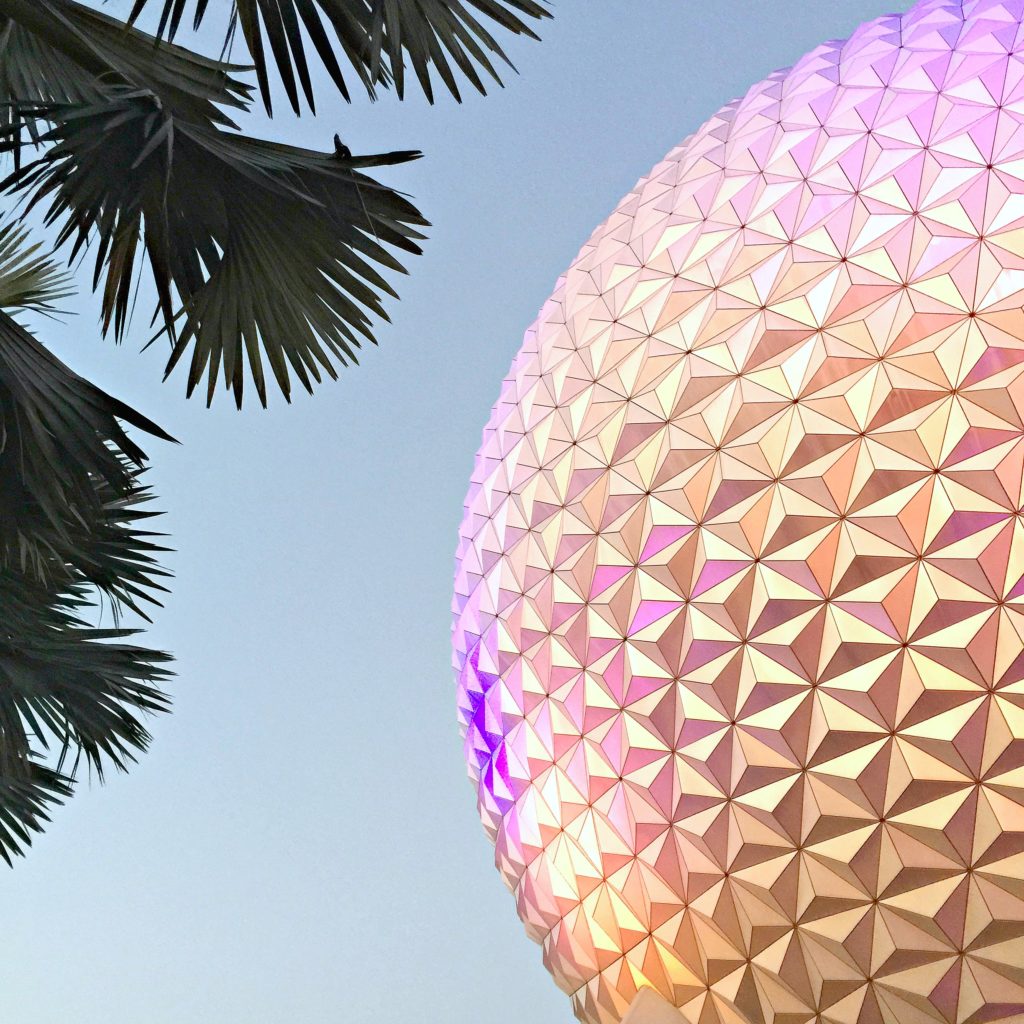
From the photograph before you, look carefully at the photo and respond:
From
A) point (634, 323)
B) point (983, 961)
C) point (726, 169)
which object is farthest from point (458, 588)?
point (983, 961)

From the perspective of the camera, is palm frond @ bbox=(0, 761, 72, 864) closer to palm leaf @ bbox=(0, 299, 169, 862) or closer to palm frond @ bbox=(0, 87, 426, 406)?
palm leaf @ bbox=(0, 299, 169, 862)

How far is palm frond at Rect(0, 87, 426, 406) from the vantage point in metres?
5.62

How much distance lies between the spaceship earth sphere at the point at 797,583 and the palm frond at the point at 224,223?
16.2 ft

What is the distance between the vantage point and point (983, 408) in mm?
9617

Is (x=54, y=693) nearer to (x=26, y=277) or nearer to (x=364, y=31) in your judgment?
(x=26, y=277)

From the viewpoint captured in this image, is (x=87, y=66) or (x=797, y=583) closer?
(x=87, y=66)

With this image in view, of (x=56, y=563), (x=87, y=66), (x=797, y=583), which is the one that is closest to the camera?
(x=87, y=66)

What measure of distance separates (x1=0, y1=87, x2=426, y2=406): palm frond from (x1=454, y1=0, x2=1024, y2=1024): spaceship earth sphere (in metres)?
4.94

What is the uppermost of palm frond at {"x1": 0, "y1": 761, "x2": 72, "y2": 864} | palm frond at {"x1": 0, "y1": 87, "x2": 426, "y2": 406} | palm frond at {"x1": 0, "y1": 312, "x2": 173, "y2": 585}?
palm frond at {"x1": 0, "y1": 87, "x2": 426, "y2": 406}

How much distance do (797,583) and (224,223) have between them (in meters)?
6.18

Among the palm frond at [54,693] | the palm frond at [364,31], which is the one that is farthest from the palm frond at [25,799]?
the palm frond at [364,31]

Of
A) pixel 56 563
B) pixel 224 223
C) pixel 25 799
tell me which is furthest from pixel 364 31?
pixel 25 799

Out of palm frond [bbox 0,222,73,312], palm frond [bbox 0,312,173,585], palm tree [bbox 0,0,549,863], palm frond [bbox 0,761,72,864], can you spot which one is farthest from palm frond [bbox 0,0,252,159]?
palm frond [bbox 0,761,72,864]

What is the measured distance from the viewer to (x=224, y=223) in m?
6.38
